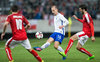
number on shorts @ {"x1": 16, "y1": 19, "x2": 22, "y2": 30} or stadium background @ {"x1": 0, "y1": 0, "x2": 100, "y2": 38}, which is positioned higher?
number on shorts @ {"x1": 16, "y1": 19, "x2": 22, "y2": 30}

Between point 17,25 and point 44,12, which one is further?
point 44,12

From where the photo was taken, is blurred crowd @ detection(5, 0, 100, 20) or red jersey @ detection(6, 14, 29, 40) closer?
red jersey @ detection(6, 14, 29, 40)

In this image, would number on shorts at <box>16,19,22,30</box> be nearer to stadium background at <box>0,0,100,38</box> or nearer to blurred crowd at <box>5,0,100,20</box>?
stadium background at <box>0,0,100,38</box>

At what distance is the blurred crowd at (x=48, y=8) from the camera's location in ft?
73.2

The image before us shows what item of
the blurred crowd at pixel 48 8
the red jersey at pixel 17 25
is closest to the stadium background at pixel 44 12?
the blurred crowd at pixel 48 8

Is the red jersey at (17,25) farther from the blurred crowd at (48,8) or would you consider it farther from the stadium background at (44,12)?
the blurred crowd at (48,8)

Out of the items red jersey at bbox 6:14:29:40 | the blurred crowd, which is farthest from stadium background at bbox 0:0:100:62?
red jersey at bbox 6:14:29:40

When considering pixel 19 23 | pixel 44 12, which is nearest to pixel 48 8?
pixel 44 12

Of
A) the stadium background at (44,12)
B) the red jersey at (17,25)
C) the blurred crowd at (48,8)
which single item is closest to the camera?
the red jersey at (17,25)

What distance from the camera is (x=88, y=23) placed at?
10320 millimetres

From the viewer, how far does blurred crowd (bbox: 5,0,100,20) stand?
73.2ft

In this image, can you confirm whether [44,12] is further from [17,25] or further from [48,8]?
[17,25]

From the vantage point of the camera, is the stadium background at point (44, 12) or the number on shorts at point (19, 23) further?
the stadium background at point (44, 12)

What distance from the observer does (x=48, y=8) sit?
22609mm
